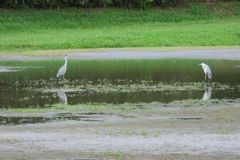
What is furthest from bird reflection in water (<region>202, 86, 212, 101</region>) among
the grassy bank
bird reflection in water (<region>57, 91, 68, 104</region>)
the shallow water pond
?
the grassy bank

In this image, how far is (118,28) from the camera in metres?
40.4

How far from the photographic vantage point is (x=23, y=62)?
29.2 meters

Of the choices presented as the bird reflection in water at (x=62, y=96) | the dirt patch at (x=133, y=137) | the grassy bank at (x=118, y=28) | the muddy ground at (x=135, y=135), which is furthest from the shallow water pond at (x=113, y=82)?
the grassy bank at (x=118, y=28)

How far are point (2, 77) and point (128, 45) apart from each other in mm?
11042

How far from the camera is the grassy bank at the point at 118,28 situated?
34500 mm

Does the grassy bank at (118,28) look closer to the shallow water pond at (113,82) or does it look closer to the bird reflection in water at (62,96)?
the shallow water pond at (113,82)

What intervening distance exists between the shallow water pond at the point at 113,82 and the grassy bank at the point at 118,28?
5.15 meters

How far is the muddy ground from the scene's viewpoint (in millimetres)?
11234

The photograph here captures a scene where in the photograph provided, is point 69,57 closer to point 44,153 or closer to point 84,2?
point 84,2

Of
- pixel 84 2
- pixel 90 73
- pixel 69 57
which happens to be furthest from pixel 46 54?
pixel 84 2

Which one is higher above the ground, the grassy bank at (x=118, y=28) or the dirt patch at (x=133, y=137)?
the dirt patch at (x=133, y=137)

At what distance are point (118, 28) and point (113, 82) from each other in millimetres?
18447

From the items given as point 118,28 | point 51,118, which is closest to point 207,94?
point 51,118

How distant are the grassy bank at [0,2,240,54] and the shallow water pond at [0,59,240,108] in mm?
5150
